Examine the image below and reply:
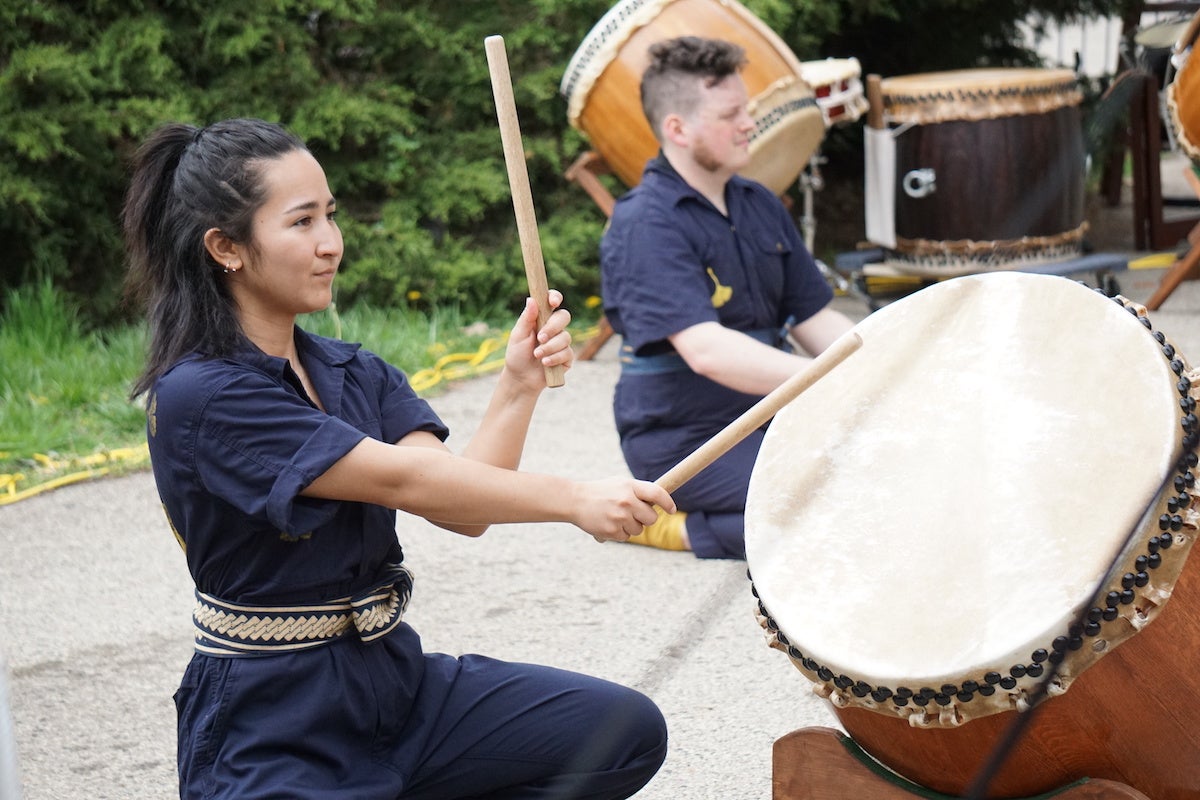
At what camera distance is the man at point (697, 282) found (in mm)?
3146

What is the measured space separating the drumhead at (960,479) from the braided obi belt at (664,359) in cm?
139

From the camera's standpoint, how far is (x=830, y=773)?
1737 mm

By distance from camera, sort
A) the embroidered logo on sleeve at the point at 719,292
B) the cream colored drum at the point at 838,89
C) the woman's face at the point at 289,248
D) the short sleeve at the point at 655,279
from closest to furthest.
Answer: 1. the woman's face at the point at 289,248
2. the short sleeve at the point at 655,279
3. the embroidered logo on sleeve at the point at 719,292
4. the cream colored drum at the point at 838,89

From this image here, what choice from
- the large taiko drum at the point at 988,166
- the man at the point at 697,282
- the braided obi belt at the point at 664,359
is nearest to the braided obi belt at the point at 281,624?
the man at the point at 697,282

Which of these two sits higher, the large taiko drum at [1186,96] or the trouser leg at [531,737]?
the large taiko drum at [1186,96]

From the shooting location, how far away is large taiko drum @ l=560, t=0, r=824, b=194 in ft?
14.3

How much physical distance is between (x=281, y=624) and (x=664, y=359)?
1.71m

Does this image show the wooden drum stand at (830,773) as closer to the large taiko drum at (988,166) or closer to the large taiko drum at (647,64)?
the large taiko drum at (647,64)

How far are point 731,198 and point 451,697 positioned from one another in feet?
5.89

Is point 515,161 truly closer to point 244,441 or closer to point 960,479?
point 244,441

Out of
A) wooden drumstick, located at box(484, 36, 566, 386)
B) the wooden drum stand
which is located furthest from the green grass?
the wooden drum stand

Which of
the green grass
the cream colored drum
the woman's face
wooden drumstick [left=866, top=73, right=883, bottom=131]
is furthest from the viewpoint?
wooden drumstick [left=866, top=73, right=883, bottom=131]

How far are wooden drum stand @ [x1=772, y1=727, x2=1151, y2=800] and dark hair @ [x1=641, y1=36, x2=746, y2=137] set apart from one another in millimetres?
1824

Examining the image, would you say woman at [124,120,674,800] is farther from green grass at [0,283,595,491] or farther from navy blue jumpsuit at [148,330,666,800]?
green grass at [0,283,595,491]
